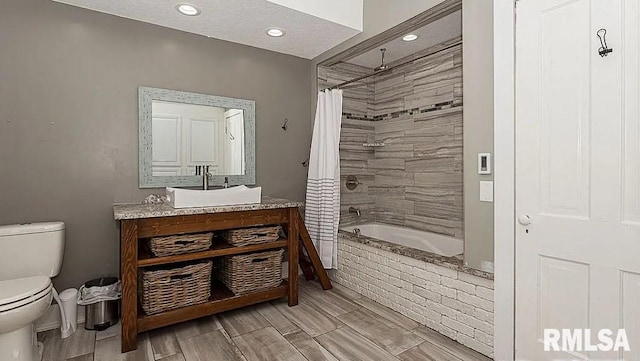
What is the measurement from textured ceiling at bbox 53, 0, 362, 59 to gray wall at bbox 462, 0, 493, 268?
1.13 meters

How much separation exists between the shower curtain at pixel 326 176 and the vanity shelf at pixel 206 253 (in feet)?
1.83

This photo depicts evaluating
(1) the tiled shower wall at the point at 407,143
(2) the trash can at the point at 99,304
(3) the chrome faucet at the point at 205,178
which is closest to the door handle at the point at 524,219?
(1) the tiled shower wall at the point at 407,143

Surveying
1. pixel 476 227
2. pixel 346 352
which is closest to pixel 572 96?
pixel 476 227

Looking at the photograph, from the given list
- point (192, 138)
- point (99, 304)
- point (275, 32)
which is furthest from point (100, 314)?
point (275, 32)

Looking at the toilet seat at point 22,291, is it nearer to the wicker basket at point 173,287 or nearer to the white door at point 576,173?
the wicker basket at point 173,287

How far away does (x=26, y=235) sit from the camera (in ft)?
6.93

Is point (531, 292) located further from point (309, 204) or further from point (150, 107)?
point (150, 107)

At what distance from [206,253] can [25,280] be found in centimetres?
101

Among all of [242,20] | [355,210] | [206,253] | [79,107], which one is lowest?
[206,253]

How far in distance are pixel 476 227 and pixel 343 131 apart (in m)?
2.10

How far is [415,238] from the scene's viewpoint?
139 inches

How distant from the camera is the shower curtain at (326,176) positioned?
10.3 feet

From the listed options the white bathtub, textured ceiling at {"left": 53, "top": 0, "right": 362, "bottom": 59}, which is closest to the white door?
the white bathtub

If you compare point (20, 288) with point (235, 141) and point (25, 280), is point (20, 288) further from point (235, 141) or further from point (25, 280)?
point (235, 141)
